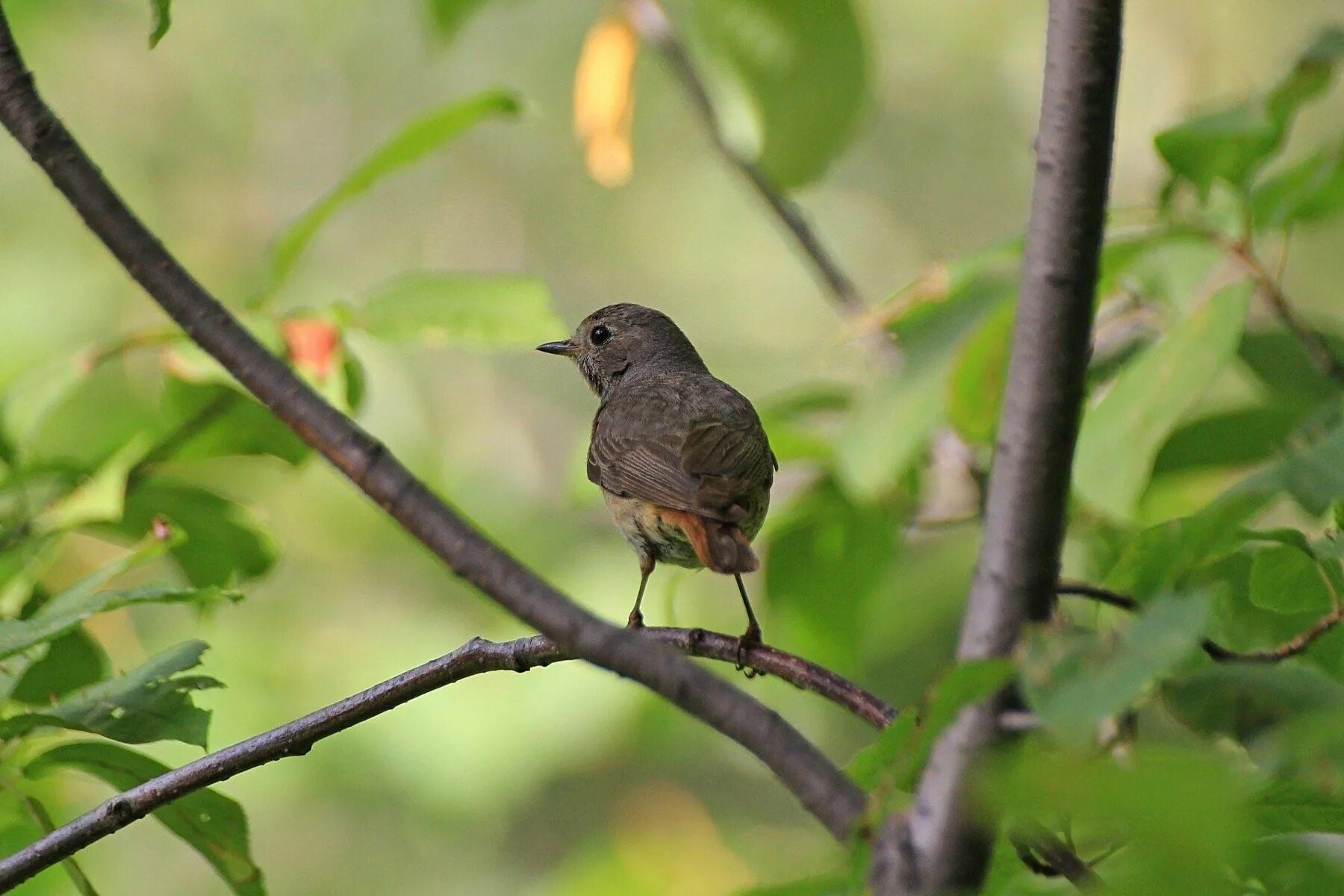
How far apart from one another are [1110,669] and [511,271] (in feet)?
27.6

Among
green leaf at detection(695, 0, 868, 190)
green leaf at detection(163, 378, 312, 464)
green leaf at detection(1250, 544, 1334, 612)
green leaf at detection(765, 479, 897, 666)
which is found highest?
green leaf at detection(695, 0, 868, 190)

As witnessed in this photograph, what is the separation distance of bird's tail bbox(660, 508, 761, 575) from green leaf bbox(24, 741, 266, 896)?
1149mm

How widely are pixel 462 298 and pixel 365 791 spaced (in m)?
3.62

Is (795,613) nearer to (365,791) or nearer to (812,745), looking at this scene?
(812,745)

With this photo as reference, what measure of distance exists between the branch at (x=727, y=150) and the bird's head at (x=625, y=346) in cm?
83

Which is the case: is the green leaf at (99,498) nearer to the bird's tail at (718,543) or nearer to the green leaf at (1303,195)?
the bird's tail at (718,543)

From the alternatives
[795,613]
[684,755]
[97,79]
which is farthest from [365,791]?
[97,79]

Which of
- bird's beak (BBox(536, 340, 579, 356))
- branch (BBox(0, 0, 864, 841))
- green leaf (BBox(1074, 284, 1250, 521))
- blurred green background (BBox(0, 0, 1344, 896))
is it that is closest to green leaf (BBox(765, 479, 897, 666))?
blurred green background (BBox(0, 0, 1344, 896))

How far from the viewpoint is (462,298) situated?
2.78m

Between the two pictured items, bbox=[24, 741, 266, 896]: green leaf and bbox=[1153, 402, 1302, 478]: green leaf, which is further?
bbox=[1153, 402, 1302, 478]: green leaf

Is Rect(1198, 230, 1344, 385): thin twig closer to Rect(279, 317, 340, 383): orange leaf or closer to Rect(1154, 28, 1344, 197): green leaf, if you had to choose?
Rect(1154, 28, 1344, 197): green leaf

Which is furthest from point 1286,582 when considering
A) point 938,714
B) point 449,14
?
point 449,14

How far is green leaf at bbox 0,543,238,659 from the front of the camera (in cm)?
155

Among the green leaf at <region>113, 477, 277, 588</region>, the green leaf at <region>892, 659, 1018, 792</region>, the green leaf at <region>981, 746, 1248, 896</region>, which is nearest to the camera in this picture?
the green leaf at <region>981, 746, 1248, 896</region>
